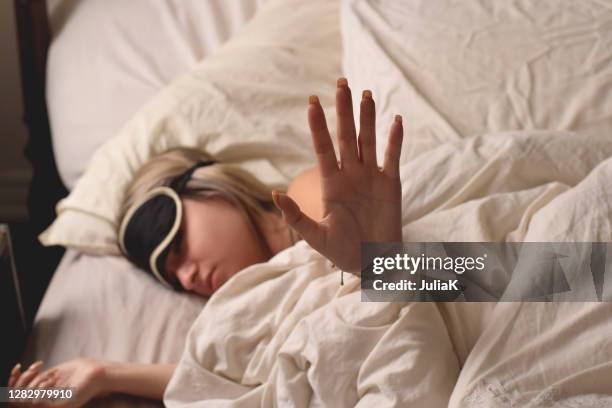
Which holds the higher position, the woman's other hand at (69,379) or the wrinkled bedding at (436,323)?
the wrinkled bedding at (436,323)

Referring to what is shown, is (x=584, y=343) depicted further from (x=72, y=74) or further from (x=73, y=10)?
(x=73, y=10)

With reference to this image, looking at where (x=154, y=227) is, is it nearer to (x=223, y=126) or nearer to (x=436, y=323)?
(x=223, y=126)

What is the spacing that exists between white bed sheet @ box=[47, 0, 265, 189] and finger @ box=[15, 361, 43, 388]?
0.62 metres

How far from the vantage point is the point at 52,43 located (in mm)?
1790

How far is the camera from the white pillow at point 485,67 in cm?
113

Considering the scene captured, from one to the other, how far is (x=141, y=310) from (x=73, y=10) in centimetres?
95

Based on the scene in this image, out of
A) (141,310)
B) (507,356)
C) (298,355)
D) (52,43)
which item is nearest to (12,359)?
(141,310)

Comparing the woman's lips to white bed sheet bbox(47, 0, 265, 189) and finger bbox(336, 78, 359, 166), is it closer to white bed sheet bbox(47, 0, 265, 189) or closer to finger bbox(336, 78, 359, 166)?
finger bbox(336, 78, 359, 166)

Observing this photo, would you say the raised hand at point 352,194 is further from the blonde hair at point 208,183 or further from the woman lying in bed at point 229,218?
the blonde hair at point 208,183

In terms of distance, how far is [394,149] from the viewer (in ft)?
2.70

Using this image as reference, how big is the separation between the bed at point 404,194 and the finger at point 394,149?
10cm

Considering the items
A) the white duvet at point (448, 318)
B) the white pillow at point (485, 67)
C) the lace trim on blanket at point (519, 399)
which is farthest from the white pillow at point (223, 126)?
the lace trim on blanket at point (519, 399)

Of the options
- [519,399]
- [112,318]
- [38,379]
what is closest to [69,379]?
[38,379]

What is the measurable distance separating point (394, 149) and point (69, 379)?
51 cm
